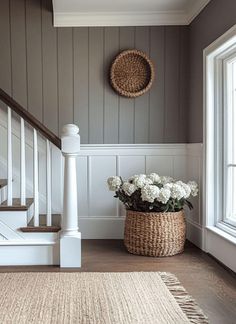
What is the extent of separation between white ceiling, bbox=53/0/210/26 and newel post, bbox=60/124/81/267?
1411 millimetres

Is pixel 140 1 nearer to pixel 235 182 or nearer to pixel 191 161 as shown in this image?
pixel 191 161

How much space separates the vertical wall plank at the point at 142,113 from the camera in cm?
387

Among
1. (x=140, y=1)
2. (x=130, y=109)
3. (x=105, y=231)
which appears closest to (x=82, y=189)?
(x=105, y=231)

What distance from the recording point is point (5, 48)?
381cm

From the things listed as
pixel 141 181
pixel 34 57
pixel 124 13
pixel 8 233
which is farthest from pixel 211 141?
pixel 34 57

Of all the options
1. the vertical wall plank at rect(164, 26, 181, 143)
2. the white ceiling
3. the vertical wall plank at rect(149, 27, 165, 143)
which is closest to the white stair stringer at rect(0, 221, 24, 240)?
the vertical wall plank at rect(149, 27, 165, 143)

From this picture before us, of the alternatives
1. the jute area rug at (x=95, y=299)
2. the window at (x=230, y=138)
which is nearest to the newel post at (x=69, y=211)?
the jute area rug at (x=95, y=299)

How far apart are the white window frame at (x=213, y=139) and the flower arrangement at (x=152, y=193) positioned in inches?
6.5

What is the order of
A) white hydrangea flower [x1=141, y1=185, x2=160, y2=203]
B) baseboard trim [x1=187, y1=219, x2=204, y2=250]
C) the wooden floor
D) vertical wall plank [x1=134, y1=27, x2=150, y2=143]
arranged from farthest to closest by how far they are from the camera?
vertical wall plank [x1=134, y1=27, x2=150, y2=143], baseboard trim [x1=187, y1=219, x2=204, y2=250], white hydrangea flower [x1=141, y1=185, x2=160, y2=203], the wooden floor

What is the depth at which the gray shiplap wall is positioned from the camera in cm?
381

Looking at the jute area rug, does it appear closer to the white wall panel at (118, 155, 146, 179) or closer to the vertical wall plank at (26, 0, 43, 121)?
the white wall panel at (118, 155, 146, 179)

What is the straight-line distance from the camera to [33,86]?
3.84 meters

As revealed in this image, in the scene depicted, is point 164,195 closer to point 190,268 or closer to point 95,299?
point 190,268

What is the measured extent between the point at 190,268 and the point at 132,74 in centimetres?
193
